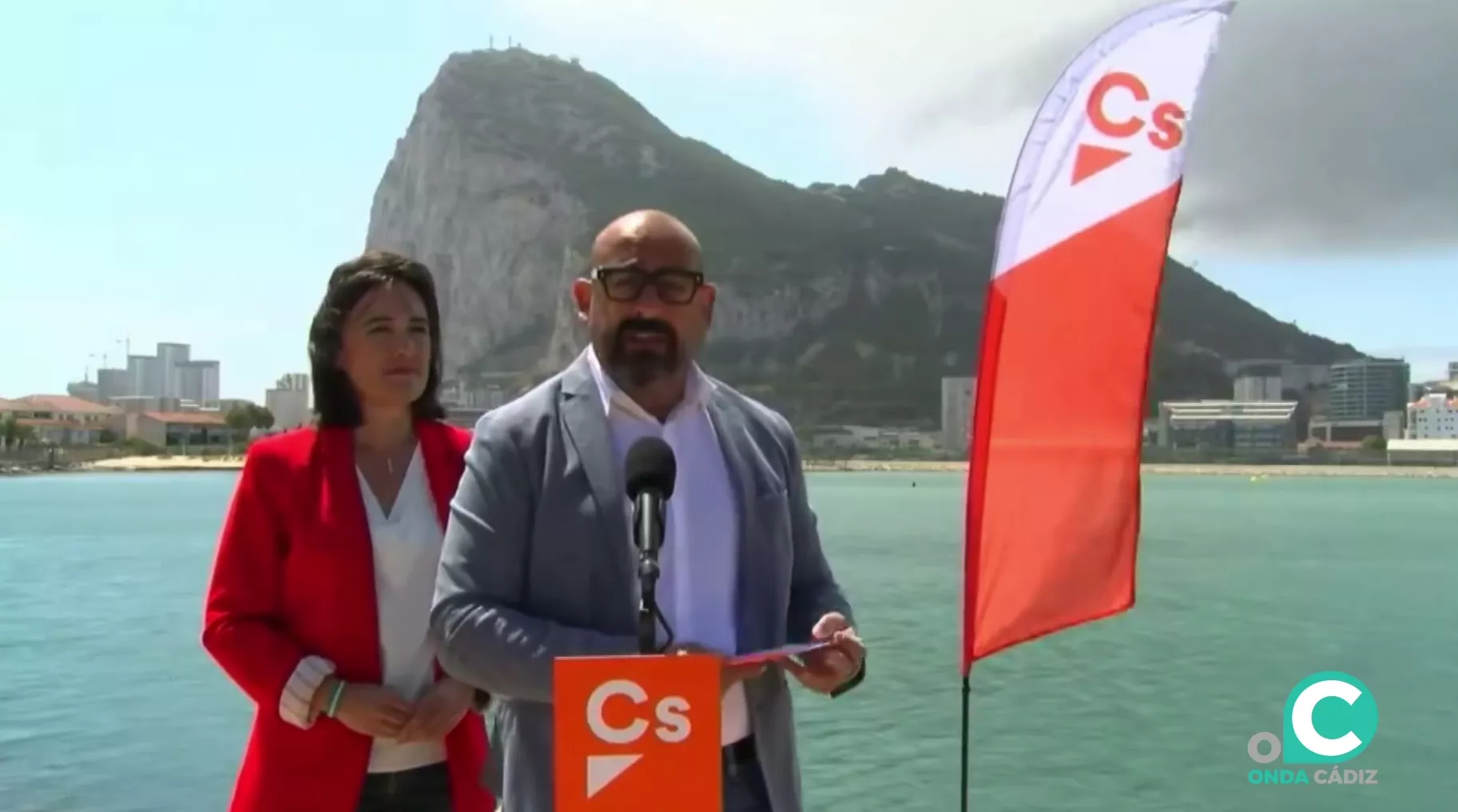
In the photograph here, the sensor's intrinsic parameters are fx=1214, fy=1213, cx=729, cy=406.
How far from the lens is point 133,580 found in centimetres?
2362

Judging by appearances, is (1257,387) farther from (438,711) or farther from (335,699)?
(335,699)

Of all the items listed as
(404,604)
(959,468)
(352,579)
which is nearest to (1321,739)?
(404,604)

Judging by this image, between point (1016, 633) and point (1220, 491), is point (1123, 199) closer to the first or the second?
point (1016, 633)

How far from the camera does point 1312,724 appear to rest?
7496 millimetres

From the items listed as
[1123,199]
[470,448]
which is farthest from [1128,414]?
[470,448]

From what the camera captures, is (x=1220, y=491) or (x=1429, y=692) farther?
(x=1220, y=491)

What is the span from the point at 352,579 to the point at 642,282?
883 millimetres

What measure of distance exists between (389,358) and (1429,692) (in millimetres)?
12364

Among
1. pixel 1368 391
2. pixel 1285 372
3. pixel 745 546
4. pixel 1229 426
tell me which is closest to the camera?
pixel 745 546

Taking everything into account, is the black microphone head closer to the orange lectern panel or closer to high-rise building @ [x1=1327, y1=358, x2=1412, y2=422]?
the orange lectern panel

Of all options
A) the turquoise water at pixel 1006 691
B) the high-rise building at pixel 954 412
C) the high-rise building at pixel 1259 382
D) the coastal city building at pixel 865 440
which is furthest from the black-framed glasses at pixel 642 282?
the high-rise building at pixel 1259 382

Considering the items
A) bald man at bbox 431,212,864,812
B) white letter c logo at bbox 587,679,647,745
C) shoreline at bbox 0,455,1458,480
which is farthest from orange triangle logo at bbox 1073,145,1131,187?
shoreline at bbox 0,455,1458,480

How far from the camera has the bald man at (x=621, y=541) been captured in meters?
1.89

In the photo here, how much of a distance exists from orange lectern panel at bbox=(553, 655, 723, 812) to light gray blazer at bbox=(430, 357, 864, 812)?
0.73 feet
